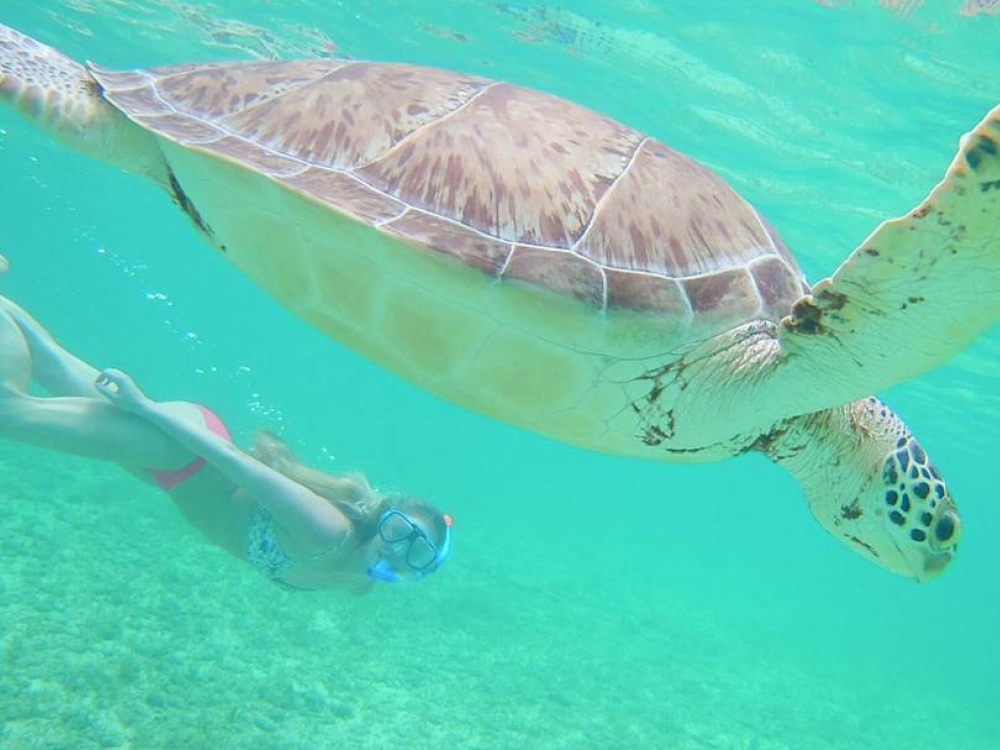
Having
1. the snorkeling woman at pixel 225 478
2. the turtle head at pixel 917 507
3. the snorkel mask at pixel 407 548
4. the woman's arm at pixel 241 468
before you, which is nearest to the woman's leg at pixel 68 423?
the snorkeling woman at pixel 225 478

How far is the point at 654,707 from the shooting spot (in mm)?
9422

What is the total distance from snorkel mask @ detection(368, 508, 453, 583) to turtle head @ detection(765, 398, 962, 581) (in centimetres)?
240

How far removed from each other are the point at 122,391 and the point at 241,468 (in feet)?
2.84

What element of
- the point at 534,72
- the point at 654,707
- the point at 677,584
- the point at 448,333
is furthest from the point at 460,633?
the point at 677,584

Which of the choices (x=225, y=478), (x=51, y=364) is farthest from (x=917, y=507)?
(x=51, y=364)

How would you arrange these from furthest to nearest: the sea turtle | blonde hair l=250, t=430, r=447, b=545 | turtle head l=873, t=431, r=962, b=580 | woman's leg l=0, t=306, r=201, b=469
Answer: blonde hair l=250, t=430, r=447, b=545
woman's leg l=0, t=306, r=201, b=469
turtle head l=873, t=431, r=962, b=580
the sea turtle

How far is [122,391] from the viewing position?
14.3 ft

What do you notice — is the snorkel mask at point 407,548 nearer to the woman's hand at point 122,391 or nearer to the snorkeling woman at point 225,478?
the snorkeling woman at point 225,478

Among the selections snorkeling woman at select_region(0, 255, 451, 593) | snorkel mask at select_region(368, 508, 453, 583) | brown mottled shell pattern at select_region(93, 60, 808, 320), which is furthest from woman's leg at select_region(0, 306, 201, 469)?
brown mottled shell pattern at select_region(93, 60, 808, 320)

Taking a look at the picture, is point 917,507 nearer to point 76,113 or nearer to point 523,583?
point 76,113

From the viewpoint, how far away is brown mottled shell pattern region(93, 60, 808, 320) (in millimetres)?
2498

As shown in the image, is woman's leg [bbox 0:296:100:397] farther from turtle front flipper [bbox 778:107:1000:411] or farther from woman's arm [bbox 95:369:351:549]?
turtle front flipper [bbox 778:107:1000:411]

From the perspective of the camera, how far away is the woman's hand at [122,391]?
4348 mm

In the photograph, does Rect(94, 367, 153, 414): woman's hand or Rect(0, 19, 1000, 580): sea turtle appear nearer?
Rect(0, 19, 1000, 580): sea turtle
